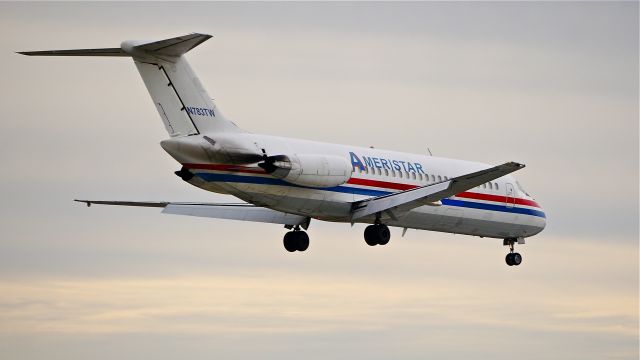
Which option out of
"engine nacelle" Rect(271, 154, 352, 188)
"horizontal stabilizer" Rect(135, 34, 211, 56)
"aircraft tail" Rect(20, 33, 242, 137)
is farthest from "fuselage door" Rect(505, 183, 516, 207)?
"horizontal stabilizer" Rect(135, 34, 211, 56)

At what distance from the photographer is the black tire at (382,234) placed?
58094 millimetres

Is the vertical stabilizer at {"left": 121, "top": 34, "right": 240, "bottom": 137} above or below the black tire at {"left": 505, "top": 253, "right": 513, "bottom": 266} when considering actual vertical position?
above

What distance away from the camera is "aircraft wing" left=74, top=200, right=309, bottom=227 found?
60.5 m

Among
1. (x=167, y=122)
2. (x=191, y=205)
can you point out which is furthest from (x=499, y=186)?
(x=167, y=122)

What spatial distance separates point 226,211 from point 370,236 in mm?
6018

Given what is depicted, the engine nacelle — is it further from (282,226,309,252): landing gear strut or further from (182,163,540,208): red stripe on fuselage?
(282,226,309,252): landing gear strut

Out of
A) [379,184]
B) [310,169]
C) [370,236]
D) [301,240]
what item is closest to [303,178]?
[310,169]

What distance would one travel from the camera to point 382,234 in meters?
58.1

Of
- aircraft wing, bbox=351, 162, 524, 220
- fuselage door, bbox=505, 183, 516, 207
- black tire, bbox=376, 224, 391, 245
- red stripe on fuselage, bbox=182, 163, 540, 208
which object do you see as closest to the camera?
red stripe on fuselage, bbox=182, 163, 540, 208

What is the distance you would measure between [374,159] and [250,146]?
23.0 feet

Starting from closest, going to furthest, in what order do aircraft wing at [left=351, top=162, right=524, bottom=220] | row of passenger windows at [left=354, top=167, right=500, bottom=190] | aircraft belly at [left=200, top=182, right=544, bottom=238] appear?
aircraft wing at [left=351, top=162, right=524, bottom=220] < aircraft belly at [left=200, top=182, right=544, bottom=238] < row of passenger windows at [left=354, top=167, right=500, bottom=190]

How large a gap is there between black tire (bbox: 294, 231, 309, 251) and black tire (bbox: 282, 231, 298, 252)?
0.08 meters

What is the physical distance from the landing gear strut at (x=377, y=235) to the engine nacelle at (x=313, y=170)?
218 centimetres

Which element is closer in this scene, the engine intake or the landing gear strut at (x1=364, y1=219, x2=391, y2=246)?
the engine intake
